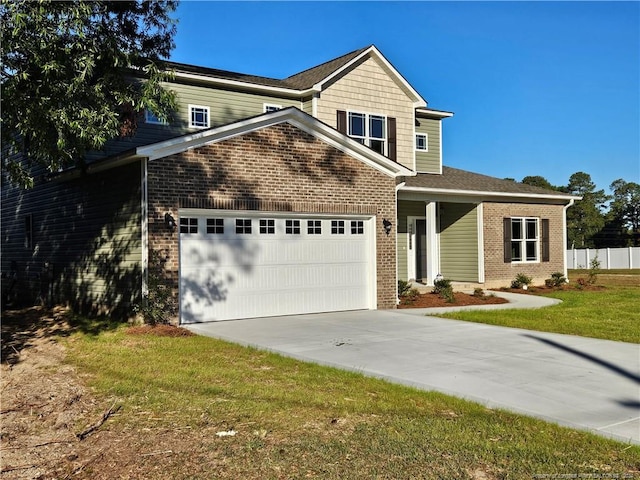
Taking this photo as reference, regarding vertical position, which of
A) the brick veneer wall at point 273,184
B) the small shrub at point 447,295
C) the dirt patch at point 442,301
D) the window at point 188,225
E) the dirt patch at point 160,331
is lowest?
the dirt patch at point 160,331

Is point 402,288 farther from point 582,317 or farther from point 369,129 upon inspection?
point 369,129

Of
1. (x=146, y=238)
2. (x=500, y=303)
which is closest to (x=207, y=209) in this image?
(x=146, y=238)

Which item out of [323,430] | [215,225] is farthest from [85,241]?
[323,430]

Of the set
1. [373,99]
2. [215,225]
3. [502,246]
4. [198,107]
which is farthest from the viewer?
[502,246]

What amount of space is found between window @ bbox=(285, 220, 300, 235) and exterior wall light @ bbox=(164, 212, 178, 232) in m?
2.83

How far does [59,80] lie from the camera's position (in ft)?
33.0

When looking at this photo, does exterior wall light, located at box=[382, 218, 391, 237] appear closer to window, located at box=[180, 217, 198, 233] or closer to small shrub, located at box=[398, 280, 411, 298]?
small shrub, located at box=[398, 280, 411, 298]

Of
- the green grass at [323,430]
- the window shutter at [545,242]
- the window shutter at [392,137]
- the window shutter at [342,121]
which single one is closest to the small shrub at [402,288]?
the window shutter at [392,137]

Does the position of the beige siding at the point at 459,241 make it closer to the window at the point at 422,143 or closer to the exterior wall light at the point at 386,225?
the window at the point at 422,143

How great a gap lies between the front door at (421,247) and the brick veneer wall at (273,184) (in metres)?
6.85

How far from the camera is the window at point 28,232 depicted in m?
18.6

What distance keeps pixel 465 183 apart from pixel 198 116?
9.86 metres

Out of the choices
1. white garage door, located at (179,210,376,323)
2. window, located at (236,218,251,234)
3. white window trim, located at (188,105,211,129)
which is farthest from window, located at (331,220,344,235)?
white window trim, located at (188,105,211,129)

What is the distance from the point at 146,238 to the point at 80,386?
4.96 meters
